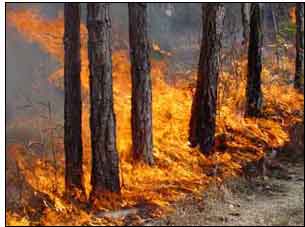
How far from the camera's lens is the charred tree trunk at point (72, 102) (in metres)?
3.45

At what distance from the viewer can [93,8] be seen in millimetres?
3537

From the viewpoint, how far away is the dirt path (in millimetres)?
4117

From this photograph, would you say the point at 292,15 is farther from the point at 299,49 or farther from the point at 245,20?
the point at 245,20

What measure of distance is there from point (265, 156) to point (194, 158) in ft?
4.49

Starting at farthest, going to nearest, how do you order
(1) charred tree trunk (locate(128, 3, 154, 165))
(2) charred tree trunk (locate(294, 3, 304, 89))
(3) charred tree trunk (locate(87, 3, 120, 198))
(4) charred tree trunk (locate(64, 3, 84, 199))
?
(2) charred tree trunk (locate(294, 3, 304, 89)), (1) charred tree trunk (locate(128, 3, 154, 165)), (3) charred tree trunk (locate(87, 3, 120, 198)), (4) charred tree trunk (locate(64, 3, 84, 199))

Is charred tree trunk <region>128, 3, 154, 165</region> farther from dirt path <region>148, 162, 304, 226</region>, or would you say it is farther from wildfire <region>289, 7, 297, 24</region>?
wildfire <region>289, 7, 297, 24</region>

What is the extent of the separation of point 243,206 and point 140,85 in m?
1.61

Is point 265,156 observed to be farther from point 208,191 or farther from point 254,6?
point 254,6

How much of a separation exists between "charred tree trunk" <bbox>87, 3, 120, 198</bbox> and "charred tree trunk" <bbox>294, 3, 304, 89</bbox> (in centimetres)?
284

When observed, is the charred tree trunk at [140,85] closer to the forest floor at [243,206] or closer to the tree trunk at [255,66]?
the forest floor at [243,206]

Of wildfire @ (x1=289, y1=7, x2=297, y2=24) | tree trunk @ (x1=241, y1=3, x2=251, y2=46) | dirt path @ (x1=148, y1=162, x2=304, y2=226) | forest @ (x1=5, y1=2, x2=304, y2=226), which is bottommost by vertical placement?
dirt path @ (x1=148, y1=162, x2=304, y2=226)

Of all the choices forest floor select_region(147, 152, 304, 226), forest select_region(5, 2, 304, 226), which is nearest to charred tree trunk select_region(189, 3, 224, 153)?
forest select_region(5, 2, 304, 226)

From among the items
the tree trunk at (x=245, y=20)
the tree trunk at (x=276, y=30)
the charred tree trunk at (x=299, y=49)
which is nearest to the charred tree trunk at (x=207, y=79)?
the tree trunk at (x=245, y=20)
